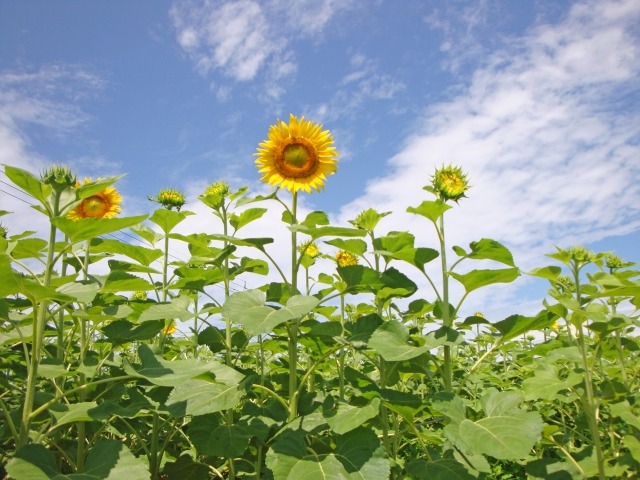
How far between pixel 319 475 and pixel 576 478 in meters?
1.23

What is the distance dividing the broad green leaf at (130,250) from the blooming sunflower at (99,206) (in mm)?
309

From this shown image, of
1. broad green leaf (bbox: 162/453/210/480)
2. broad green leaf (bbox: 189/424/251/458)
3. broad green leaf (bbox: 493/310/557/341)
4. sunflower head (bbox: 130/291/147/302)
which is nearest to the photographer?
broad green leaf (bbox: 189/424/251/458)

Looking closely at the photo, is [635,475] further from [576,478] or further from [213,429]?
[213,429]

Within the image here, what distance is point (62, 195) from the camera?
6.03 ft

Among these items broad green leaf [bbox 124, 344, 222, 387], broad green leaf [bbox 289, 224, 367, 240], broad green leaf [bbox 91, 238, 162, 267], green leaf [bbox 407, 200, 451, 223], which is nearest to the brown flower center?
broad green leaf [bbox 91, 238, 162, 267]

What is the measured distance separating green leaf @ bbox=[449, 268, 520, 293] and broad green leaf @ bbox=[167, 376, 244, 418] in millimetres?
931

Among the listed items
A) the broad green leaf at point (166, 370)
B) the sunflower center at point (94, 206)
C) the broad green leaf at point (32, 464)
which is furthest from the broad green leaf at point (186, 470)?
the sunflower center at point (94, 206)

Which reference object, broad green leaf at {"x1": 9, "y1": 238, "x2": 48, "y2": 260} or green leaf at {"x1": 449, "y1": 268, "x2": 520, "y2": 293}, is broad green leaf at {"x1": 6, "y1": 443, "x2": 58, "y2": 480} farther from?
green leaf at {"x1": 449, "y1": 268, "x2": 520, "y2": 293}

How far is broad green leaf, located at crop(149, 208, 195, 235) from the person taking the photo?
2.42 meters

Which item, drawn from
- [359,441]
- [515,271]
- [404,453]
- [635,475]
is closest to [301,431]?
[359,441]

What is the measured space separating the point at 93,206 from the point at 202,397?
1382 millimetres

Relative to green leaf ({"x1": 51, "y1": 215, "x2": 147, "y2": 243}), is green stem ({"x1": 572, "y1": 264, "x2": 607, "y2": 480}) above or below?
below

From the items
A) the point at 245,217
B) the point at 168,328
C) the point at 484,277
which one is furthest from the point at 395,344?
the point at 168,328

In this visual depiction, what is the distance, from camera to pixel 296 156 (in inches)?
93.0
